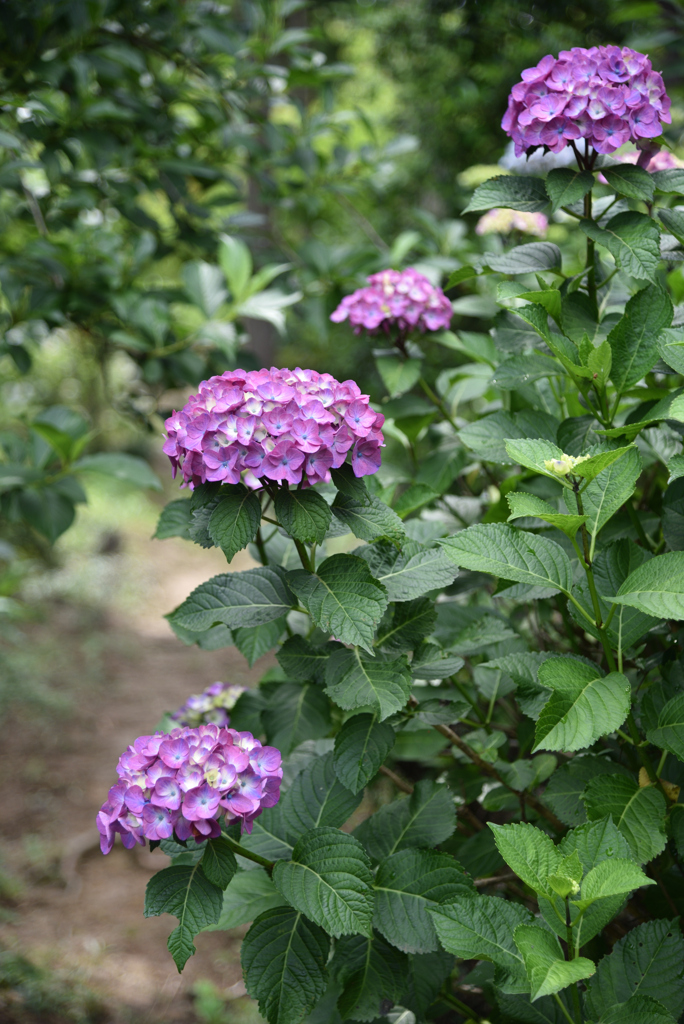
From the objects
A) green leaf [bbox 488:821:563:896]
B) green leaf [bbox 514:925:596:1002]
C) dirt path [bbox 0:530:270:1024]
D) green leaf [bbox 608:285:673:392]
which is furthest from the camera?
dirt path [bbox 0:530:270:1024]

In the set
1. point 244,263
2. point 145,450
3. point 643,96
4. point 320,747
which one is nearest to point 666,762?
point 320,747

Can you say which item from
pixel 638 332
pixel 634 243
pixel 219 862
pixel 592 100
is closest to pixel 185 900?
pixel 219 862

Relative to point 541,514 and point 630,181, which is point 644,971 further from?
point 630,181

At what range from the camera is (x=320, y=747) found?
1332 mm

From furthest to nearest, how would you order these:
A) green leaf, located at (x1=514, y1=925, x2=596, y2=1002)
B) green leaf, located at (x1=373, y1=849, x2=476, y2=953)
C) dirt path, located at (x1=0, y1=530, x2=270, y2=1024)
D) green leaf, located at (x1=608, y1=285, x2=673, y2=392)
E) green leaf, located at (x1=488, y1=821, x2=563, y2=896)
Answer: dirt path, located at (x1=0, y1=530, x2=270, y2=1024) → green leaf, located at (x1=608, y1=285, x2=673, y2=392) → green leaf, located at (x1=373, y1=849, x2=476, y2=953) → green leaf, located at (x1=488, y1=821, x2=563, y2=896) → green leaf, located at (x1=514, y1=925, x2=596, y2=1002)

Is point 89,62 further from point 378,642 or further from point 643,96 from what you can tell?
point 378,642

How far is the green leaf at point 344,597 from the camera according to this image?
2.97 ft

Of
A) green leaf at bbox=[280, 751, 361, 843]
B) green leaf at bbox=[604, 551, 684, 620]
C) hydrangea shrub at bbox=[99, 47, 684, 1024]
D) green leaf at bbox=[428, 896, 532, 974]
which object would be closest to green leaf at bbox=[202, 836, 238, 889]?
hydrangea shrub at bbox=[99, 47, 684, 1024]

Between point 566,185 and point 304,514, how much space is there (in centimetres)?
65

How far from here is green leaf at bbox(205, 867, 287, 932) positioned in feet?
3.65

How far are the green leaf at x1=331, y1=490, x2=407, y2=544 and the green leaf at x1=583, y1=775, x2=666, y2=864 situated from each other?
1.38ft

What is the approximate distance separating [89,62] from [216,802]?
202 centimetres

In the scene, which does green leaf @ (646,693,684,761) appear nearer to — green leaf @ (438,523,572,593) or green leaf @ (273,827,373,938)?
green leaf @ (438,523,572,593)

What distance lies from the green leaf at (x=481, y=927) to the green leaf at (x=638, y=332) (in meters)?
0.74
